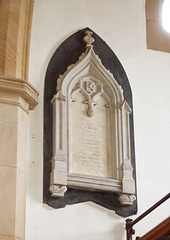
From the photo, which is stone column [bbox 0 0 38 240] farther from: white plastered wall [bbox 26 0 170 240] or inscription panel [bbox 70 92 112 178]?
inscription panel [bbox 70 92 112 178]

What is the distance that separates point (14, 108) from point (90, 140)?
137cm

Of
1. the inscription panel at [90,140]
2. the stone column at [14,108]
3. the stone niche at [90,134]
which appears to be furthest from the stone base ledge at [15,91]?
the inscription panel at [90,140]

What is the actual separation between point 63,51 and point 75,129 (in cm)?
124

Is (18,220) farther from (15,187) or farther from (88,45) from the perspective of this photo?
(88,45)

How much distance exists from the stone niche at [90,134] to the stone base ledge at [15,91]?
0.67 meters

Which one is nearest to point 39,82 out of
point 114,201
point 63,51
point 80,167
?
point 63,51

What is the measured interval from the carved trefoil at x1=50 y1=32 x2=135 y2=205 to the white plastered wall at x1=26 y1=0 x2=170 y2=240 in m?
0.25

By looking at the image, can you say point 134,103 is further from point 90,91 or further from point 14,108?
point 14,108

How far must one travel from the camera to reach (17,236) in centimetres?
841

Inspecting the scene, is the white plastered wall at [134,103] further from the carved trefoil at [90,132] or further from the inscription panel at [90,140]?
the inscription panel at [90,140]

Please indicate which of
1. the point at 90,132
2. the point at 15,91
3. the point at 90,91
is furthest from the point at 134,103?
the point at 15,91

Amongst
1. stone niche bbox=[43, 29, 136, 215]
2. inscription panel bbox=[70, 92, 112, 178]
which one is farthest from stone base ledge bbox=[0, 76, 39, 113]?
inscription panel bbox=[70, 92, 112, 178]

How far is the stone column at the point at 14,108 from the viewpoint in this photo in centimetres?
853

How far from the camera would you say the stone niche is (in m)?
9.58
